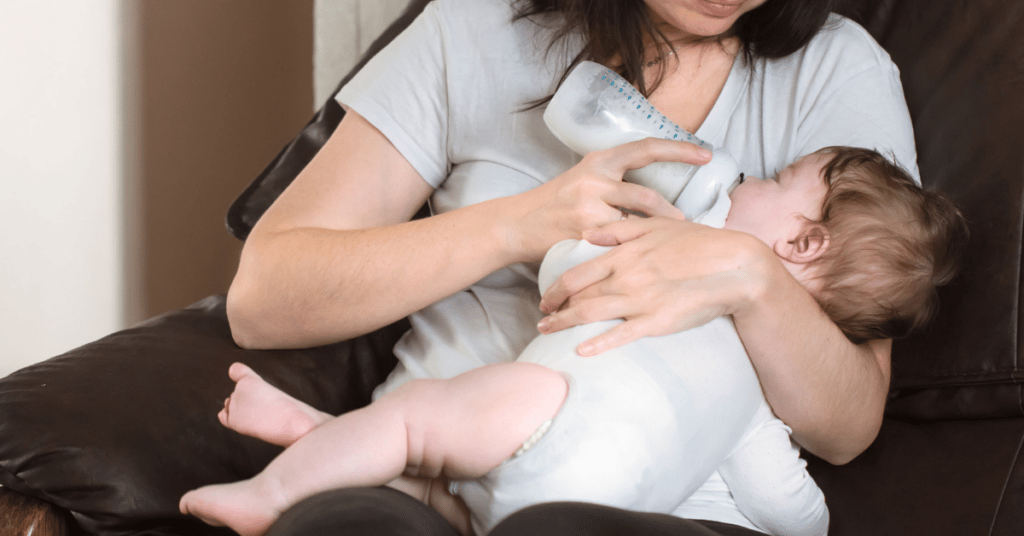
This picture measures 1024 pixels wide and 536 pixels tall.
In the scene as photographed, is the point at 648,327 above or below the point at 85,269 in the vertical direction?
above

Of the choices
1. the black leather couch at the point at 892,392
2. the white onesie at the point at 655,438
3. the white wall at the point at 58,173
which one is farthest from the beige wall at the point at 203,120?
the white onesie at the point at 655,438

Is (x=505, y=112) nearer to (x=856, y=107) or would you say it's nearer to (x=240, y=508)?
(x=856, y=107)

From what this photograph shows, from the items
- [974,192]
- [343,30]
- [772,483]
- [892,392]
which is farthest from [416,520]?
[343,30]

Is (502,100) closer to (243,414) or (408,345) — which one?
(408,345)

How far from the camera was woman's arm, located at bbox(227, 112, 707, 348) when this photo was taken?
864 millimetres

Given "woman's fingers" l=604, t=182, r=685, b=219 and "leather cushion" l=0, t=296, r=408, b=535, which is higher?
"woman's fingers" l=604, t=182, r=685, b=219

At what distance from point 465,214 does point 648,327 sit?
11.2 inches

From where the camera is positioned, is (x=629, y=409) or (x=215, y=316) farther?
(x=215, y=316)

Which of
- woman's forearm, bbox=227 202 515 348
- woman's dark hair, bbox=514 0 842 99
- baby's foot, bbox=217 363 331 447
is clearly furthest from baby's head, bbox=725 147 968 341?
baby's foot, bbox=217 363 331 447

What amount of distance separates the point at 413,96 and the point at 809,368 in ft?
2.07

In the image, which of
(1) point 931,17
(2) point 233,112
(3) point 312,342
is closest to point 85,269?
(2) point 233,112

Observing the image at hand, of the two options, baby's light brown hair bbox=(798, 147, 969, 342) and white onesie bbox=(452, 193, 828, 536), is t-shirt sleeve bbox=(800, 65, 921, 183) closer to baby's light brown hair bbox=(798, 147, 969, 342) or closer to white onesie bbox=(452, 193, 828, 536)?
baby's light brown hair bbox=(798, 147, 969, 342)

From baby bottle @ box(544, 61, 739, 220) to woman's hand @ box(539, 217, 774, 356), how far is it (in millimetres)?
94

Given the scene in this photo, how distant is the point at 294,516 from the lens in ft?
1.97
